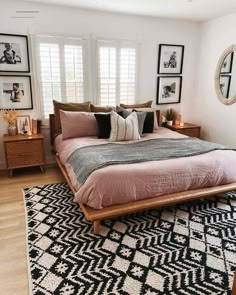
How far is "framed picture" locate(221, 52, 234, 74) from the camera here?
409cm

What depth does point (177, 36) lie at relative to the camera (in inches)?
179

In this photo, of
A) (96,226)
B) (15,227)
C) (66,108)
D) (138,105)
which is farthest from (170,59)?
(15,227)

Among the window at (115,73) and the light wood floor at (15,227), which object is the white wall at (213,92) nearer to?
the window at (115,73)

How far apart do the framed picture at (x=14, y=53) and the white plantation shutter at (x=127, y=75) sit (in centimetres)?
158

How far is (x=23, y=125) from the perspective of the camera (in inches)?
147

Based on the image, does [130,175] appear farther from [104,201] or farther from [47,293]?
[47,293]

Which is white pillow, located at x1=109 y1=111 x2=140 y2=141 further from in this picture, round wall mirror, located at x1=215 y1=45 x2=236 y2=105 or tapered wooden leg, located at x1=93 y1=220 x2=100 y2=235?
round wall mirror, located at x1=215 y1=45 x2=236 y2=105

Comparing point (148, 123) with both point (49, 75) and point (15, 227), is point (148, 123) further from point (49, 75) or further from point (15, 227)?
point (15, 227)

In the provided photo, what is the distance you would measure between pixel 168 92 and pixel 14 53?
282 centimetres

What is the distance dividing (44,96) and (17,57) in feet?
2.21

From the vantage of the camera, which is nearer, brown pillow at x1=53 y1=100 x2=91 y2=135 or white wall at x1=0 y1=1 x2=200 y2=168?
white wall at x1=0 y1=1 x2=200 y2=168

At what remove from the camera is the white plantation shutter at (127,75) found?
4.21m

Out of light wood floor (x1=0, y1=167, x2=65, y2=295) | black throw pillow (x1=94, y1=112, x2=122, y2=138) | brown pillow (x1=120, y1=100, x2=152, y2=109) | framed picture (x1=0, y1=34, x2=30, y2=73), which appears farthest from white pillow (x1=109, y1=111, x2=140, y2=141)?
framed picture (x1=0, y1=34, x2=30, y2=73)

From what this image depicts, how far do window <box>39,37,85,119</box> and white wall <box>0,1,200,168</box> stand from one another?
16 cm
